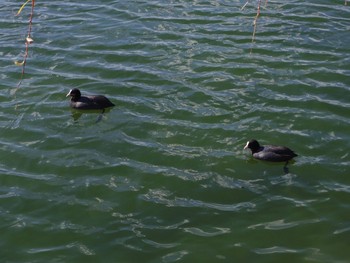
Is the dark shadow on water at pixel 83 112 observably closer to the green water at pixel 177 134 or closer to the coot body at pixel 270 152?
the green water at pixel 177 134

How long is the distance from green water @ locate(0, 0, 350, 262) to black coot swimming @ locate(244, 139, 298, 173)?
240 mm

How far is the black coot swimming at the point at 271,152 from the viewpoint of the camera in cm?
1289

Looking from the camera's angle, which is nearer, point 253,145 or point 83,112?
point 253,145

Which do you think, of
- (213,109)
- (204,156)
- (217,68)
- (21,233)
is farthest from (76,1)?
(21,233)

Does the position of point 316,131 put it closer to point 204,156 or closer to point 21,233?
point 204,156

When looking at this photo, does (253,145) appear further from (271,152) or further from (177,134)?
(177,134)

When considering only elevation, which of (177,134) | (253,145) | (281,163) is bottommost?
(281,163)

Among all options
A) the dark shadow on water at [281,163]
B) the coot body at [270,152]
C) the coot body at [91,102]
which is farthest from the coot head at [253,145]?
the coot body at [91,102]

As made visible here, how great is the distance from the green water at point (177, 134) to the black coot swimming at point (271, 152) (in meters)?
0.24

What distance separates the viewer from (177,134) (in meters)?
14.1

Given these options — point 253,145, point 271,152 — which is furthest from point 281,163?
point 253,145

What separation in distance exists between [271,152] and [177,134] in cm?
226

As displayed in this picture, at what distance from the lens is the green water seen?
11.1 metres

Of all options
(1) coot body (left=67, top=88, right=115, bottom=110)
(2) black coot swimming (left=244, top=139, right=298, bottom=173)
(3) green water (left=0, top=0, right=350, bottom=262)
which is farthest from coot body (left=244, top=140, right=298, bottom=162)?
(1) coot body (left=67, top=88, right=115, bottom=110)
